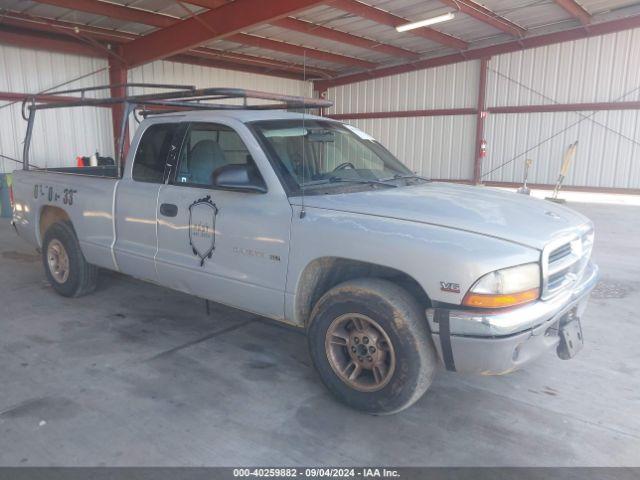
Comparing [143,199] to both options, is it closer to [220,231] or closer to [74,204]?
[220,231]

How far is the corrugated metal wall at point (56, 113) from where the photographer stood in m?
11.9

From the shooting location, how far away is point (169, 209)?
4168mm

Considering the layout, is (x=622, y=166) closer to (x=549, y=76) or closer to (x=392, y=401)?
(x=549, y=76)

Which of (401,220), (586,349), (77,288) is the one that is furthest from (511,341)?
(77,288)

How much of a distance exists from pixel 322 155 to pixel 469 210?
138 cm

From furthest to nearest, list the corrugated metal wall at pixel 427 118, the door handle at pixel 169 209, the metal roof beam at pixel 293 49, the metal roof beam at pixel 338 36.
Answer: the corrugated metal wall at pixel 427 118
the metal roof beam at pixel 293 49
the metal roof beam at pixel 338 36
the door handle at pixel 169 209

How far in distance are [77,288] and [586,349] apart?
5052 millimetres

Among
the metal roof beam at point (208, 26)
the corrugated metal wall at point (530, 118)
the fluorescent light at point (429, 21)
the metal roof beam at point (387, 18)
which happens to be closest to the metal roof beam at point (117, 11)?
the metal roof beam at point (208, 26)

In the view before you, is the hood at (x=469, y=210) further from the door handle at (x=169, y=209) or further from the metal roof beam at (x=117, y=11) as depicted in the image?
the metal roof beam at (x=117, y=11)

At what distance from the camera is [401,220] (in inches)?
Answer: 121

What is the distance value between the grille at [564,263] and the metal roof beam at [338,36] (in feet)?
33.4

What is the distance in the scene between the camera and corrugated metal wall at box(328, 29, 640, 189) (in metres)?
14.8

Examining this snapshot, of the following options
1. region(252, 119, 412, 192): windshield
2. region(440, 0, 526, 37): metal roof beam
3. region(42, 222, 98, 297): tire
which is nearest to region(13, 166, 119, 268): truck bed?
region(42, 222, 98, 297): tire

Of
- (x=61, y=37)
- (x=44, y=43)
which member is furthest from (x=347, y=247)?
(x=61, y=37)
